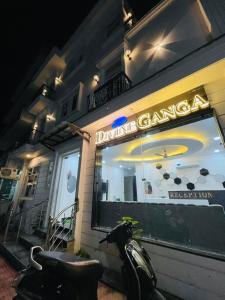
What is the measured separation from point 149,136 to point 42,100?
767 centimetres

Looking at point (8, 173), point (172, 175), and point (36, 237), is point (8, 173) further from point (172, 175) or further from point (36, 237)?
point (172, 175)

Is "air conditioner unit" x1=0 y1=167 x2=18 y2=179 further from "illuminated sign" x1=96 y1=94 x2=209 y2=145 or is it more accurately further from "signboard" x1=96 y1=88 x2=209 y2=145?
"signboard" x1=96 y1=88 x2=209 y2=145

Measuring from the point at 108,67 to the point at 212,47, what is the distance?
4.68m

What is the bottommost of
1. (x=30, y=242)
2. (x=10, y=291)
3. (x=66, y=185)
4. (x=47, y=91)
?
(x=10, y=291)

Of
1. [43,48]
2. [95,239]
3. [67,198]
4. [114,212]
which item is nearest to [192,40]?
[114,212]

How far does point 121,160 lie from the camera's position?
8.51 m

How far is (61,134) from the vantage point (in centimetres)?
599

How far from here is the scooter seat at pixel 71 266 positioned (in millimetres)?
1570

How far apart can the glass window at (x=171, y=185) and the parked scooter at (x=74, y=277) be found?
1084mm

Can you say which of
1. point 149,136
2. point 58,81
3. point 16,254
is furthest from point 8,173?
point 149,136

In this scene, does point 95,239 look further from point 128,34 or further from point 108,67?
point 128,34

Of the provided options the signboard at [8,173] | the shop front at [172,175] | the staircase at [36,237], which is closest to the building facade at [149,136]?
the shop front at [172,175]

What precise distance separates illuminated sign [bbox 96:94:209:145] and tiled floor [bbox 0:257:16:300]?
3.89 m

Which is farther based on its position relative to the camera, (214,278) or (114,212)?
(114,212)
